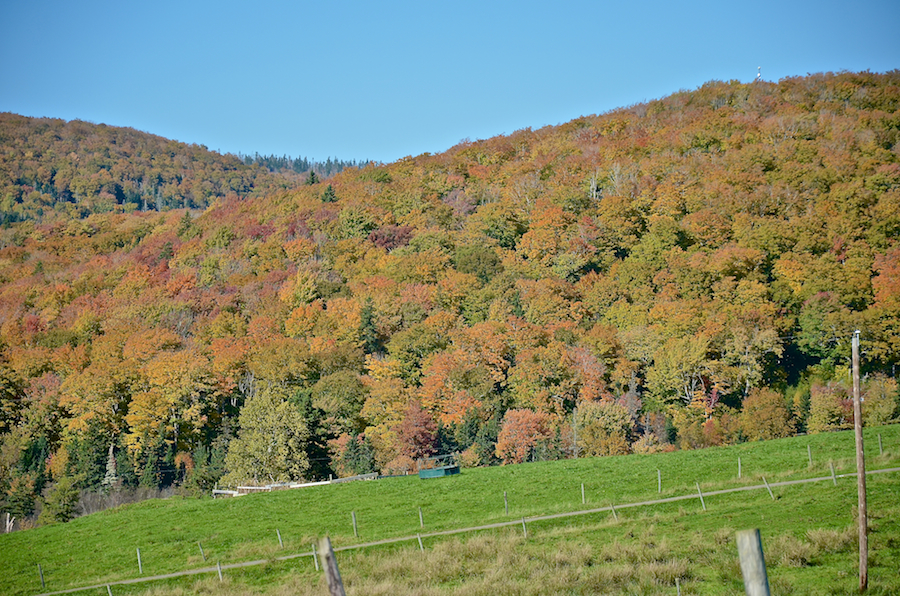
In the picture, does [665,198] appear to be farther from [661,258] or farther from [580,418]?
[580,418]

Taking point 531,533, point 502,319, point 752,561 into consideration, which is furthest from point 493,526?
point 502,319

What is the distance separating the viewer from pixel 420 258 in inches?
4067

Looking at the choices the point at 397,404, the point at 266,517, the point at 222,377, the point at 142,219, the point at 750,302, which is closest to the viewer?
the point at 266,517

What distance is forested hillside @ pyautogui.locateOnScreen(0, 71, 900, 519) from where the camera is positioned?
66.6 m

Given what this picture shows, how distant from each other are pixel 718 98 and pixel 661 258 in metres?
72.0

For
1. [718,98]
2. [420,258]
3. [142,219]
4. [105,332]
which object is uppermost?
[718,98]

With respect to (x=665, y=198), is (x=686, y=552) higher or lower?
lower

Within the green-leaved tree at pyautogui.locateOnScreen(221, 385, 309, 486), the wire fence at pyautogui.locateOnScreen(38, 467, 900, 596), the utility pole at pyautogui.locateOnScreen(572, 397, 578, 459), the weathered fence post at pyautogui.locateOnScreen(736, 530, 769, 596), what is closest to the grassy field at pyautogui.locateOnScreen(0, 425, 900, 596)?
the wire fence at pyautogui.locateOnScreen(38, 467, 900, 596)

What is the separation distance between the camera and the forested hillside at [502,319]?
66562mm

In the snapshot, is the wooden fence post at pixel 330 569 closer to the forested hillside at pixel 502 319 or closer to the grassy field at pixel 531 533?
the grassy field at pixel 531 533

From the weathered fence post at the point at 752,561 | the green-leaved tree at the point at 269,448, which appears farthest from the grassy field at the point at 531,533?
the green-leaved tree at the point at 269,448

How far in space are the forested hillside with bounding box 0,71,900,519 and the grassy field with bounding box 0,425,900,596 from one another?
19.4 metres

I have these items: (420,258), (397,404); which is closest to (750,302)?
(397,404)

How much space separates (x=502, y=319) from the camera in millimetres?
81750
